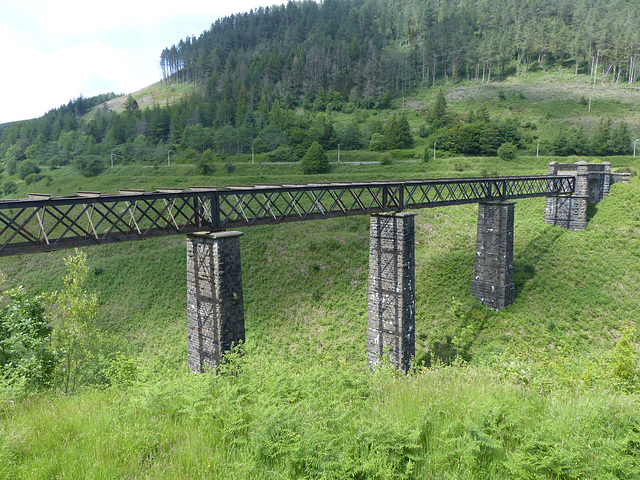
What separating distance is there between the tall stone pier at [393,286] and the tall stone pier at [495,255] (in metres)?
10.8

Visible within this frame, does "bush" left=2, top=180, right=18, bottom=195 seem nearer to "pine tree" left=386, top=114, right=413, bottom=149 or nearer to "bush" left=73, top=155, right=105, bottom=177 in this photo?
"bush" left=73, top=155, right=105, bottom=177

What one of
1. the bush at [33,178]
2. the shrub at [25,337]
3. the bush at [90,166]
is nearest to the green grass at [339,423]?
the shrub at [25,337]

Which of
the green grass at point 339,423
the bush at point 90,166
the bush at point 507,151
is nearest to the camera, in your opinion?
the green grass at point 339,423

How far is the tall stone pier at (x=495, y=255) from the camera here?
27548 millimetres

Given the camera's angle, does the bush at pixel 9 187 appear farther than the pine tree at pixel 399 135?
Yes

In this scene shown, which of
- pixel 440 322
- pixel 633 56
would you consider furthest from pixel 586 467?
pixel 633 56

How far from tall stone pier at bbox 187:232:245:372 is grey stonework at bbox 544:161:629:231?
3600cm

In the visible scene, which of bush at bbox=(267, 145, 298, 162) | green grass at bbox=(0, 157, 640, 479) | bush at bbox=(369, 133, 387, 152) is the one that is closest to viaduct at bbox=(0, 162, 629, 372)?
green grass at bbox=(0, 157, 640, 479)

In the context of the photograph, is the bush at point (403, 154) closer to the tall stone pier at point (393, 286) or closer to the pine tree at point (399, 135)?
the pine tree at point (399, 135)

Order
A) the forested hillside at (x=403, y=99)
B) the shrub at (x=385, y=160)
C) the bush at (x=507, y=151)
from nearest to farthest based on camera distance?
the bush at (x=507, y=151)
the shrub at (x=385, y=160)
the forested hillside at (x=403, y=99)

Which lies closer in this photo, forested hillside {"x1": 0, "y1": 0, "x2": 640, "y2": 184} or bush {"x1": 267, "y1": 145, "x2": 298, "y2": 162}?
forested hillside {"x1": 0, "y1": 0, "x2": 640, "y2": 184}

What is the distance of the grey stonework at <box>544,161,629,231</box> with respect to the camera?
36.5 m

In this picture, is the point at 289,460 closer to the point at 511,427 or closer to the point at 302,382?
the point at 302,382

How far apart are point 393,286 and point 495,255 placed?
40.1ft
